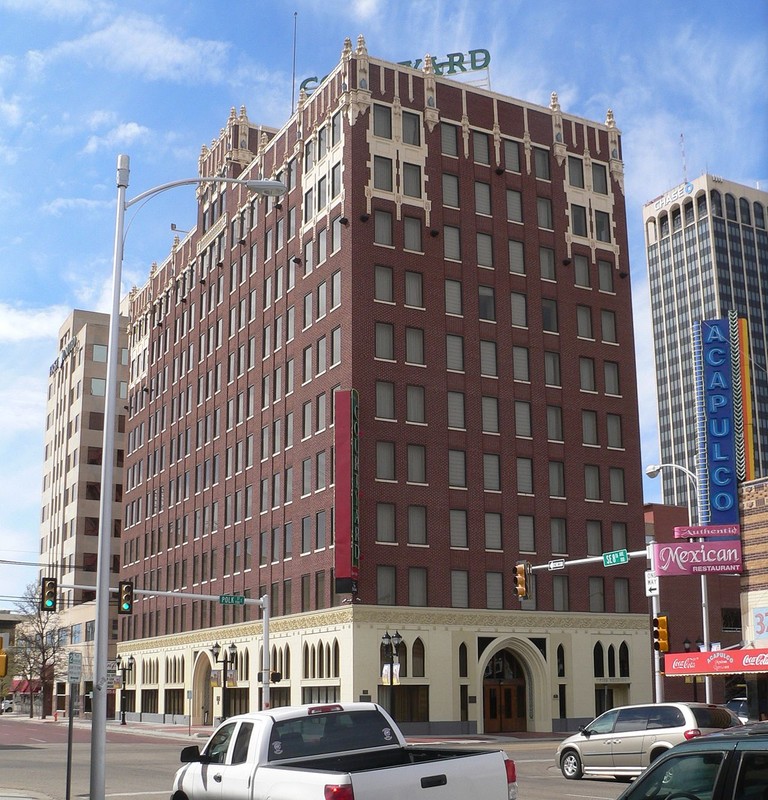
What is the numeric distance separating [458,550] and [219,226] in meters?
35.4

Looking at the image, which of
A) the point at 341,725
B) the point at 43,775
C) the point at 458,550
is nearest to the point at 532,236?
the point at 458,550

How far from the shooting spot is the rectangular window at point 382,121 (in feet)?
216

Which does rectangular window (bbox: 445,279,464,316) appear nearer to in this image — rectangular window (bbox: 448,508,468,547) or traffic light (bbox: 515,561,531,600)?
rectangular window (bbox: 448,508,468,547)

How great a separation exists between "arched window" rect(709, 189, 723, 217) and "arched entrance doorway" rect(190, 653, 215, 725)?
14784 cm

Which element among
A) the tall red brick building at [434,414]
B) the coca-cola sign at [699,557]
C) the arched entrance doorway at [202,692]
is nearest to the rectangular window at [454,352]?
the tall red brick building at [434,414]

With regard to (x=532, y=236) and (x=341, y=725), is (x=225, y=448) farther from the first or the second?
(x=341, y=725)

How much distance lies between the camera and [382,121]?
66250 mm

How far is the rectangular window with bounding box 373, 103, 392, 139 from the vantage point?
6588cm

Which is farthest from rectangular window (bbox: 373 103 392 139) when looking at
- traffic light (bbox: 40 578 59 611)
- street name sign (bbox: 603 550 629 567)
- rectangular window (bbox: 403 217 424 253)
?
traffic light (bbox: 40 578 59 611)

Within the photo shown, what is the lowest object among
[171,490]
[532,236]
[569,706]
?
[569,706]

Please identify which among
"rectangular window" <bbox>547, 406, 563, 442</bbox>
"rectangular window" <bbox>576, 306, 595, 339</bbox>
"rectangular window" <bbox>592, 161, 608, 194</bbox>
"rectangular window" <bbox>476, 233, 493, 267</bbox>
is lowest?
"rectangular window" <bbox>547, 406, 563, 442</bbox>

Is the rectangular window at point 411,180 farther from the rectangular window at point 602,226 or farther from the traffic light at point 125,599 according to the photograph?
the traffic light at point 125,599

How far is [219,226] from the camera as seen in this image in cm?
8431

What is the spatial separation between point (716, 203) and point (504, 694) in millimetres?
154651
